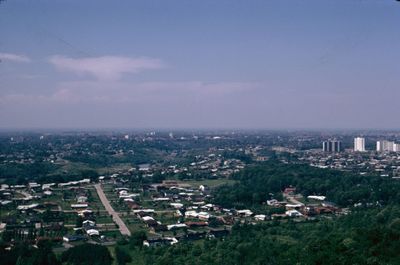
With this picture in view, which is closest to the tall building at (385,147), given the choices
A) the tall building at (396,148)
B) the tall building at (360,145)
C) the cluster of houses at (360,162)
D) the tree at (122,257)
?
the tall building at (396,148)

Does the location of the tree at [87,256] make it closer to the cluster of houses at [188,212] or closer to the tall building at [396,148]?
the cluster of houses at [188,212]

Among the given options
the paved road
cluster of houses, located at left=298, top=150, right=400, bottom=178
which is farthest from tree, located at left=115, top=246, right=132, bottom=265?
cluster of houses, located at left=298, top=150, right=400, bottom=178

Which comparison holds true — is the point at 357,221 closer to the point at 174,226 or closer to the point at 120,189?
the point at 174,226

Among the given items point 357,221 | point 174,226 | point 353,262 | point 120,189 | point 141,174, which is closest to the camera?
point 353,262

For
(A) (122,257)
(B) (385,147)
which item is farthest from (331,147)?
(A) (122,257)

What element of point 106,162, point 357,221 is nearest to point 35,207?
point 357,221
